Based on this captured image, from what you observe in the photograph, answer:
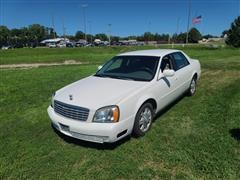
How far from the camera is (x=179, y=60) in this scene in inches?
238

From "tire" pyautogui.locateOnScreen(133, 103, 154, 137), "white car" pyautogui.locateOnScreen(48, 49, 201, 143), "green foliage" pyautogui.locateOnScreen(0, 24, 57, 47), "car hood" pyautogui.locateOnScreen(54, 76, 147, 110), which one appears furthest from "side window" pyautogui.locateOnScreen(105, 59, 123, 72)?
"green foliage" pyautogui.locateOnScreen(0, 24, 57, 47)

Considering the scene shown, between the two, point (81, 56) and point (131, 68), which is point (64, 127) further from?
point (81, 56)

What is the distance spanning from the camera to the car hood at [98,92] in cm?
379

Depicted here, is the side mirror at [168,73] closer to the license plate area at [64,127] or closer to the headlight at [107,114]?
the headlight at [107,114]

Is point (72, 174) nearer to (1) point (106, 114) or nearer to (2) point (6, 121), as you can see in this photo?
(1) point (106, 114)

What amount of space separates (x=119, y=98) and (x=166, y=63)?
1942mm

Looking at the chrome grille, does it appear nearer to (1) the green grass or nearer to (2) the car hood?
(2) the car hood

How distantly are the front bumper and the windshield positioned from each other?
127cm

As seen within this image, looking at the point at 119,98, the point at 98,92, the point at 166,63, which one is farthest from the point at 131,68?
the point at 119,98

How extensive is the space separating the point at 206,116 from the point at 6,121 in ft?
14.7

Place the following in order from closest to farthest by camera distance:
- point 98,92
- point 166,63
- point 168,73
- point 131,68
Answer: point 98,92, point 168,73, point 131,68, point 166,63

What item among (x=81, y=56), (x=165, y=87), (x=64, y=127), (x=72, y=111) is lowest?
(x=81, y=56)

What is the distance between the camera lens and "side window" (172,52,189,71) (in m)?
5.73

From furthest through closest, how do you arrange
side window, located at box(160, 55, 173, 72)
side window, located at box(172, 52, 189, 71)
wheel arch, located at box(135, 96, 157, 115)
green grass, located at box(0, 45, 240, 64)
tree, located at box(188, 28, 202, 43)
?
tree, located at box(188, 28, 202, 43) → green grass, located at box(0, 45, 240, 64) → side window, located at box(172, 52, 189, 71) → side window, located at box(160, 55, 173, 72) → wheel arch, located at box(135, 96, 157, 115)
